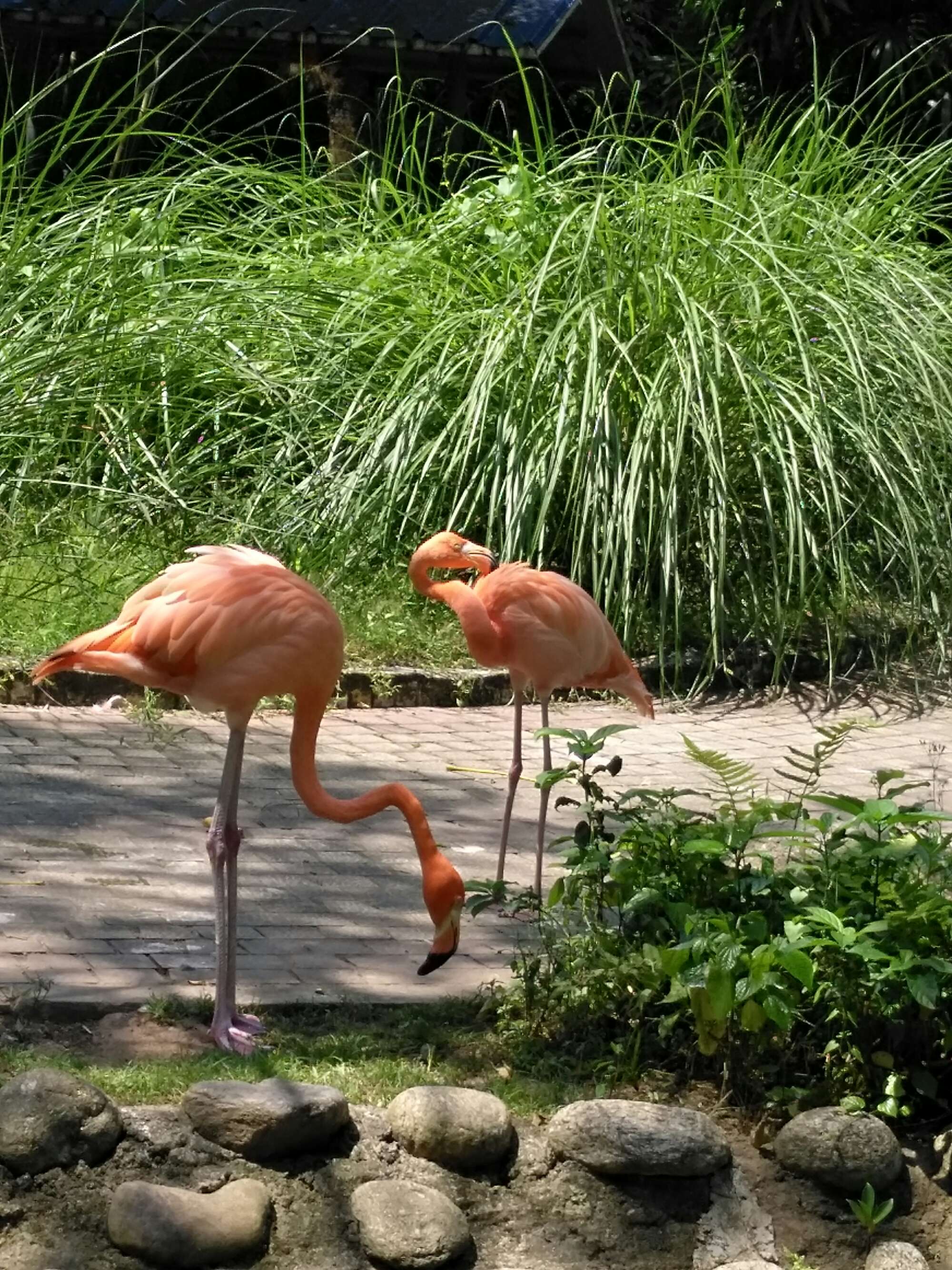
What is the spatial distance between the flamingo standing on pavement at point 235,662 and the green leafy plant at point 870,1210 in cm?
101

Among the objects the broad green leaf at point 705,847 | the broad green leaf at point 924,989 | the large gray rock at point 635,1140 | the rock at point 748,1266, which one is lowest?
the rock at point 748,1266

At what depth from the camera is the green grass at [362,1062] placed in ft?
12.0

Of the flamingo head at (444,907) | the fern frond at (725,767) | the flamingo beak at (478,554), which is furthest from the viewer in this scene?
the flamingo beak at (478,554)

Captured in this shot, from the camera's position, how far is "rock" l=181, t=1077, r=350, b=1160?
343cm

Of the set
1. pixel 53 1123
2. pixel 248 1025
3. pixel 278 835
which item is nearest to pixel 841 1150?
pixel 248 1025

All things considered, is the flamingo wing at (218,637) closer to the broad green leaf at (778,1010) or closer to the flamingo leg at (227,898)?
the flamingo leg at (227,898)

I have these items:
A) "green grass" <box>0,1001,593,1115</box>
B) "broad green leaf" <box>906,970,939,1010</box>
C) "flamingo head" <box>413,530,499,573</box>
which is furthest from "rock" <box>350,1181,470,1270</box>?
"flamingo head" <box>413,530,499,573</box>

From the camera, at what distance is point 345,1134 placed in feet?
11.7

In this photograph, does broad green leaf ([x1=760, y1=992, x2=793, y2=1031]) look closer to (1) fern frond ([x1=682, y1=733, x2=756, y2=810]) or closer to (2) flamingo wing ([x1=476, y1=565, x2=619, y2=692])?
(1) fern frond ([x1=682, y1=733, x2=756, y2=810])

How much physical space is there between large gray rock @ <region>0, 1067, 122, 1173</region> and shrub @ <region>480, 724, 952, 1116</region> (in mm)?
1055

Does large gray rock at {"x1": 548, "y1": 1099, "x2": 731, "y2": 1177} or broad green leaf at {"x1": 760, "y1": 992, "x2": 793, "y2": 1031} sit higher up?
broad green leaf at {"x1": 760, "y1": 992, "x2": 793, "y2": 1031}

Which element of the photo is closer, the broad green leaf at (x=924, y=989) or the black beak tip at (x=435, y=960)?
the broad green leaf at (x=924, y=989)

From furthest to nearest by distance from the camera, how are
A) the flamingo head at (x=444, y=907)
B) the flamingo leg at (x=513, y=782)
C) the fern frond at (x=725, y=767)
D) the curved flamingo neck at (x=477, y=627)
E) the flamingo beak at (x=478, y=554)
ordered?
the flamingo beak at (x=478, y=554) → the curved flamingo neck at (x=477, y=627) → the flamingo leg at (x=513, y=782) → the fern frond at (x=725, y=767) → the flamingo head at (x=444, y=907)

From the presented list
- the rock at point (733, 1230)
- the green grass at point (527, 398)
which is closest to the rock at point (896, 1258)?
the rock at point (733, 1230)
